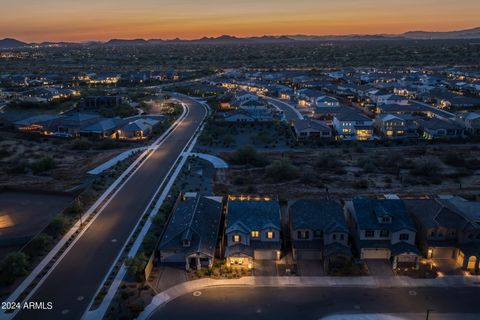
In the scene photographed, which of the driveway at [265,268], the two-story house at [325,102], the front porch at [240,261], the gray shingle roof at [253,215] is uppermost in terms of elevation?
the two-story house at [325,102]

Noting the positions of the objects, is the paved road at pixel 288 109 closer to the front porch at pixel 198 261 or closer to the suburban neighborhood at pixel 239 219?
the suburban neighborhood at pixel 239 219

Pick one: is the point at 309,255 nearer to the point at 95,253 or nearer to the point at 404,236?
the point at 404,236

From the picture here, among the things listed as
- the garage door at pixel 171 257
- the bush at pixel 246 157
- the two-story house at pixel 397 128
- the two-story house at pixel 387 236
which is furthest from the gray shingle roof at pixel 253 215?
the two-story house at pixel 397 128

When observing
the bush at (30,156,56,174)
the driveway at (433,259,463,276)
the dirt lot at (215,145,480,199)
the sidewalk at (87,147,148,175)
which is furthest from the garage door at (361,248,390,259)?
the bush at (30,156,56,174)

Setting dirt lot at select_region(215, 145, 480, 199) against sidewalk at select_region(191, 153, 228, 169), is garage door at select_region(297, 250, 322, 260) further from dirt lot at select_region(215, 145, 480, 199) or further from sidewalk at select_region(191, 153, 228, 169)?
sidewalk at select_region(191, 153, 228, 169)

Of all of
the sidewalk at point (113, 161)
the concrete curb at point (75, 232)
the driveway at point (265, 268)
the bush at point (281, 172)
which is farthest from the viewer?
the sidewalk at point (113, 161)

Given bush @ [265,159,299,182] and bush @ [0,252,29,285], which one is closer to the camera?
bush @ [0,252,29,285]
